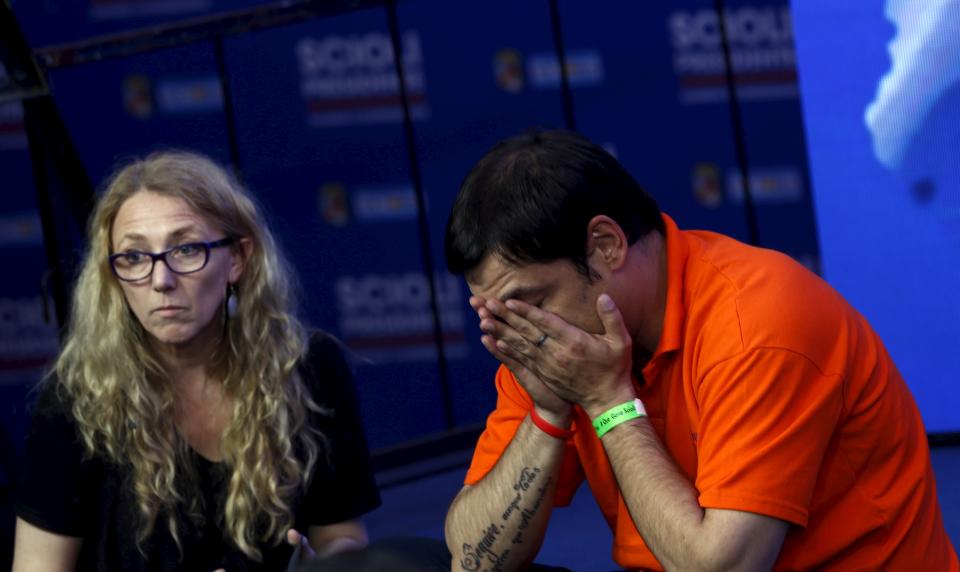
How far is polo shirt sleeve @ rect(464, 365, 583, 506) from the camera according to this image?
1.86 metres

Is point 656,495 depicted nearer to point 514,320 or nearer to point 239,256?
point 514,320

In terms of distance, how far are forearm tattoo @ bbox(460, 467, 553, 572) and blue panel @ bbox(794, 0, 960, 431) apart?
79.3 inches

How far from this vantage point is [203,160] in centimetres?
230

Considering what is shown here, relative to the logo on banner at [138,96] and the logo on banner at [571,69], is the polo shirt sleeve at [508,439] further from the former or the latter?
the logo on banner at [138,96]

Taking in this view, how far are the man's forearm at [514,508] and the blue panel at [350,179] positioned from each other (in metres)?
3.52

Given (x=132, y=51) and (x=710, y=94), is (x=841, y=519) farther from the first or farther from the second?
(x=710, y=94)

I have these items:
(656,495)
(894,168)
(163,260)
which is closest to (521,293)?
(656,495)

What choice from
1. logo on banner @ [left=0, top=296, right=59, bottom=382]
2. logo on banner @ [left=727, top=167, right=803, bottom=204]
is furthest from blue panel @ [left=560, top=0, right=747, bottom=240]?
logo on banner @ [left=0, top=296, right=59, bottom=382]

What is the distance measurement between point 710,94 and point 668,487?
429 centimetres

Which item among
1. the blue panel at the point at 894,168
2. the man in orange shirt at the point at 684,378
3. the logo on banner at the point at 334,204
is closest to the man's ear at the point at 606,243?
the man in orange shirt at the point at 684,378

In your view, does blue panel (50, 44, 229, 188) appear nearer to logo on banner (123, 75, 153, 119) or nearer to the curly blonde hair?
logo on banner (123, 75, 153, 119)

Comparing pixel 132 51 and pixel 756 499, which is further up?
pixel 132 51

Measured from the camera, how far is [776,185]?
5.71 meters

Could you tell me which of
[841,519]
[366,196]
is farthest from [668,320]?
[366,196]
